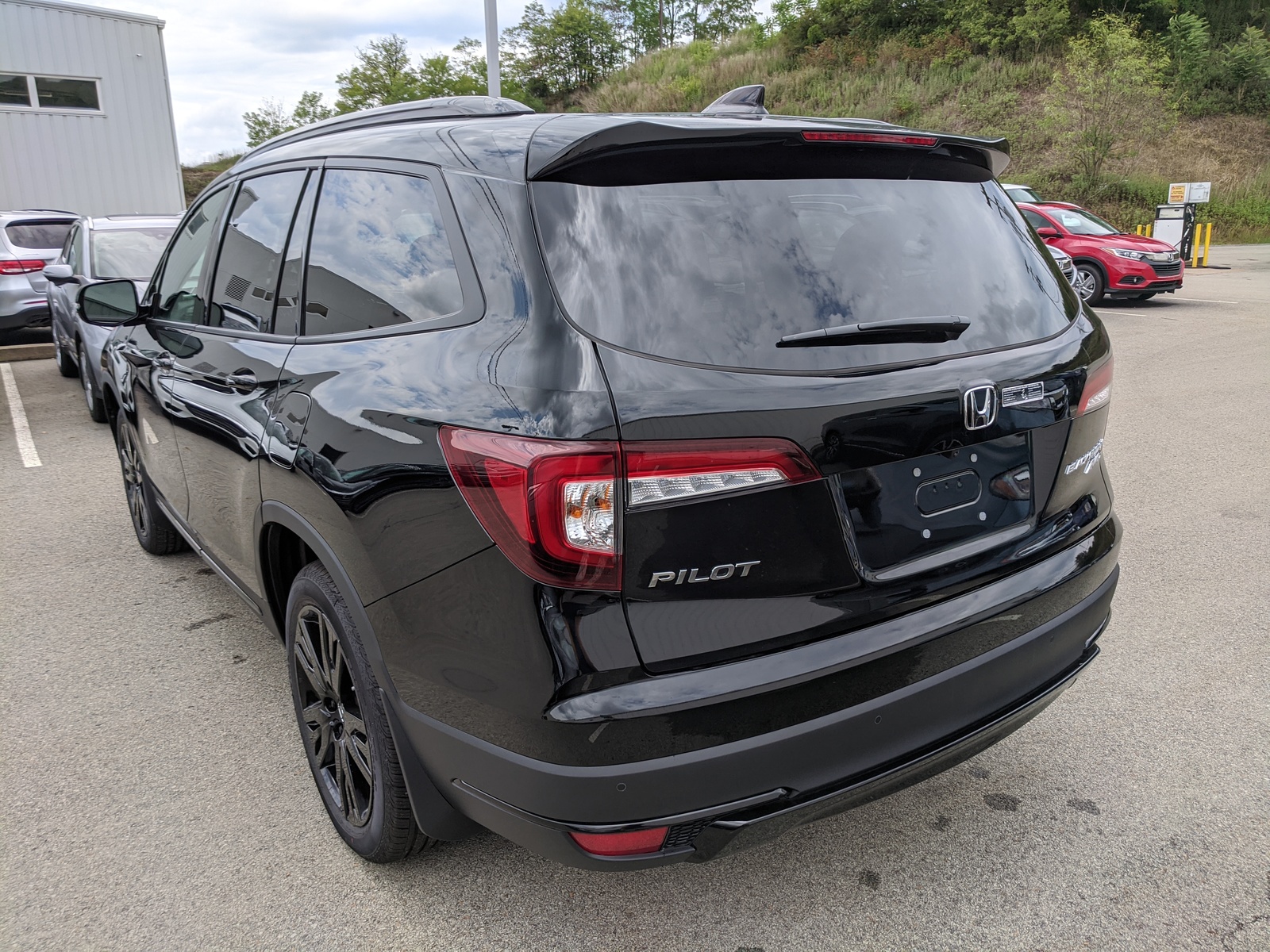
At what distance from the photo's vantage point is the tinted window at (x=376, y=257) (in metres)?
2.04

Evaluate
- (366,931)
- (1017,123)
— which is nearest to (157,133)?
(366,931)

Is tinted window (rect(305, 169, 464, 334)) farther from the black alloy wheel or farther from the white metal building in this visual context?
the white metal building

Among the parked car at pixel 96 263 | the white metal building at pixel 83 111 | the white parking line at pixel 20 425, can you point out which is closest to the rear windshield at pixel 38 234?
the white parking line at pixel 20 425

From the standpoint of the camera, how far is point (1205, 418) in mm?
6969

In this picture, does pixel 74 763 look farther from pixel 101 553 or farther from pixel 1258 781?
pixel 1258 781

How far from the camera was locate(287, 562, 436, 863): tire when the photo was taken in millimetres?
2133

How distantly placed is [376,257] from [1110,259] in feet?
48.7

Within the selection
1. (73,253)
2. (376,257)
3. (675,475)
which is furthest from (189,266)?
(73,253)

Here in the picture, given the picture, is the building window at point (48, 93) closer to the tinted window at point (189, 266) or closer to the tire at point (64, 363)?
the tire at point (64, 363)

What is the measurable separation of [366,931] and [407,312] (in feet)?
4.68

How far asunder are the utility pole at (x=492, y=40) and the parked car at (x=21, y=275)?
5886 millimetres

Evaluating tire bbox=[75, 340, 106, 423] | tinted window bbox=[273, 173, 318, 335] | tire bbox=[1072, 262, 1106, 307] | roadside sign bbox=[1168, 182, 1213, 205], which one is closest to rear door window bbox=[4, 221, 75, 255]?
tire bbox=[75, 340, 106, 423]

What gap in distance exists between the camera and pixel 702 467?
1646 millimetres

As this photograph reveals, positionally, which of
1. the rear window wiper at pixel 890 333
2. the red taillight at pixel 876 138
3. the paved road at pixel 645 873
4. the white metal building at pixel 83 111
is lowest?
the paved road at pixel 645 873
